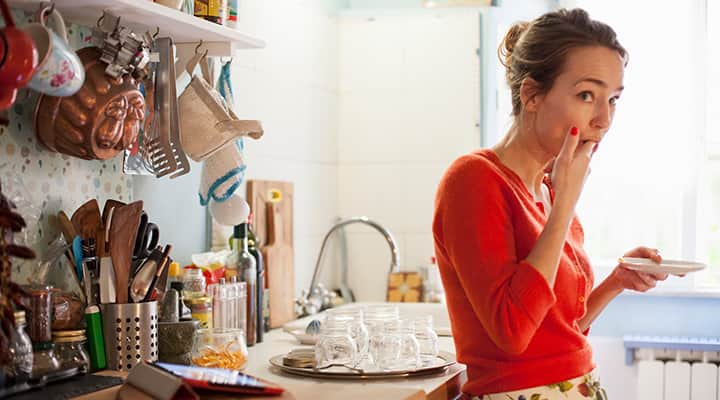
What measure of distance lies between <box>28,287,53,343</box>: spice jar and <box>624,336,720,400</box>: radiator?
8.00 feet

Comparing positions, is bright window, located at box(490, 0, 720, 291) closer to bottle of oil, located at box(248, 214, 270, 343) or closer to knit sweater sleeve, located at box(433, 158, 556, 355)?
bottle of oil, located at box(248, 214, 270, 343)

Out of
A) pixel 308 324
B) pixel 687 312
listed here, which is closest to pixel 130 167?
pixel 308 324

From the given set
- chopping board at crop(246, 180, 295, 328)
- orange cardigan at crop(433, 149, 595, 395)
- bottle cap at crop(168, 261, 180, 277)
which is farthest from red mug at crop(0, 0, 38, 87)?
chopping board at crop(246, 180, 295, 328)

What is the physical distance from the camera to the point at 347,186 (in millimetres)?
3381

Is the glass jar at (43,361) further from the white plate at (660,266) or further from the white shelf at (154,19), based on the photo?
the white plate at (660,266)

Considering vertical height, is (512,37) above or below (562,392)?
above

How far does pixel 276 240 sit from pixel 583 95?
1.30 m

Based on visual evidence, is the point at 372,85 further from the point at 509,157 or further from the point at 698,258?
the point at 509,157

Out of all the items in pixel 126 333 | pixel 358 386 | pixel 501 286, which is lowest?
pixel 358 386

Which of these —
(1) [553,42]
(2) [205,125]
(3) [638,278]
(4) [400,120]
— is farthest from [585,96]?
(4) [400,120]

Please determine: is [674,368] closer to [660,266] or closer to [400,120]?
[400,120]

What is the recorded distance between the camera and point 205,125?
194 centimetres

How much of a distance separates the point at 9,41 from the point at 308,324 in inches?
52.1

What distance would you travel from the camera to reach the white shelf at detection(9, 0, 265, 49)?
1627 mm
